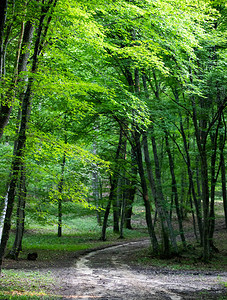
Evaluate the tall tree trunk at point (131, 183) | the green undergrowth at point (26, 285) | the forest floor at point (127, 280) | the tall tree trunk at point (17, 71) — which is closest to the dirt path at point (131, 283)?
the forest floor at point (127, 280)

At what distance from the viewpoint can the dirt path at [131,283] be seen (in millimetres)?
6360

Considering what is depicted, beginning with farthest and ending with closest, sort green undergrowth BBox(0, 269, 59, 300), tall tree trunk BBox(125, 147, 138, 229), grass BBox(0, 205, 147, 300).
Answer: tall tree trunk BBox(125, 147, 138, 229), grass BBox(0, 205, 147, 300), green undergrowth BBox(0, 269, 59, 300)

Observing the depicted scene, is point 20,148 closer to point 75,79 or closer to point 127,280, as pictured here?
point 75,79

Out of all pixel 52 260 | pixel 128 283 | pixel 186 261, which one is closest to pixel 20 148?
pixel 128 283

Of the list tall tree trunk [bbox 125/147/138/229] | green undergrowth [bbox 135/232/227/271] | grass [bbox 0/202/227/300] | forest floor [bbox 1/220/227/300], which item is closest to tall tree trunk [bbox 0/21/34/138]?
grass [bbox 0/202/227/300]

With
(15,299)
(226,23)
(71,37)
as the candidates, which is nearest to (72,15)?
(71,37)

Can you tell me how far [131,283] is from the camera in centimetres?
775

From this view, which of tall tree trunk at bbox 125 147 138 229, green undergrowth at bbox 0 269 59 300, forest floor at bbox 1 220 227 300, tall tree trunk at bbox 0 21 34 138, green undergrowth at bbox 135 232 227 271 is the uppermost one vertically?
tall tree trunk at bbox 0 21 34 138

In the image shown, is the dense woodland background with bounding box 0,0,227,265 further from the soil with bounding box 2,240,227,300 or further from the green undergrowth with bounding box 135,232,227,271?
the soil with bounding box 2,240,227,300

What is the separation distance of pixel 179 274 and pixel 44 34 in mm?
8657

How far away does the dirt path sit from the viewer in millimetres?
6360

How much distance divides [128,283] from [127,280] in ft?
1.58

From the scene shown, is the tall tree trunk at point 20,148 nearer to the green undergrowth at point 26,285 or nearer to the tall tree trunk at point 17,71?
the tall tree trunk at point 17,71

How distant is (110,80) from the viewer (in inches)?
356
